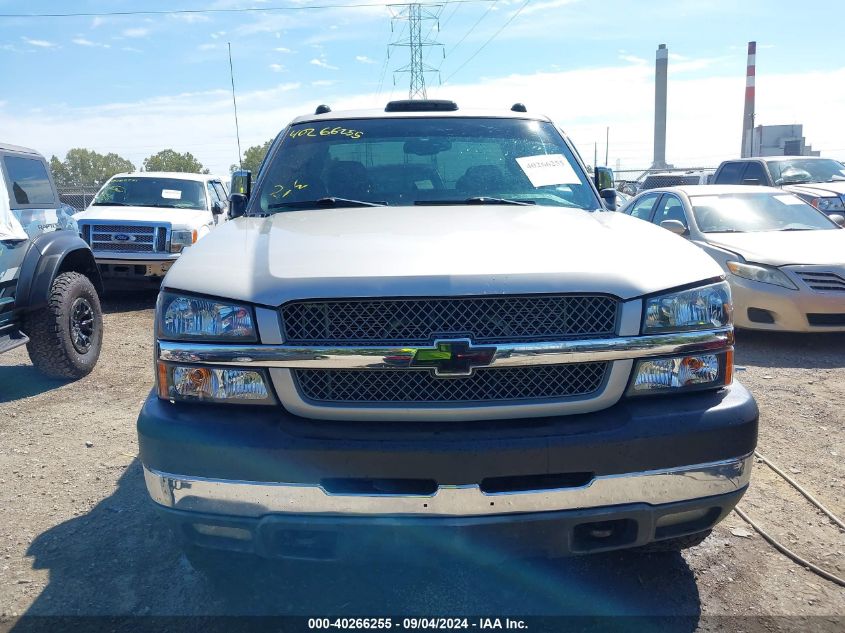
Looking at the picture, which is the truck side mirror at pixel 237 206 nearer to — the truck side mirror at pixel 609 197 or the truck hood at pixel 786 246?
the truck side mirror at pixel 609 197

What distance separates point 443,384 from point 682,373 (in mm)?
800

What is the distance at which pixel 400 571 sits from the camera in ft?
9.53

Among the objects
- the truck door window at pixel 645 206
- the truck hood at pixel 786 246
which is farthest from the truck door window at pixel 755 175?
the truck hood at pixel 786 246

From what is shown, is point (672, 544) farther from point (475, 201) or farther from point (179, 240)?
point (179, 240)

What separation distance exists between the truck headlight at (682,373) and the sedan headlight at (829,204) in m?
11.4

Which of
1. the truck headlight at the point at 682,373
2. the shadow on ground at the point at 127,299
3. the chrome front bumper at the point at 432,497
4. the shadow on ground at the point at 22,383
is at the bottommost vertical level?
the shadow on ground at the point at 127,299

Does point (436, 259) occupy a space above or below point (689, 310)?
above

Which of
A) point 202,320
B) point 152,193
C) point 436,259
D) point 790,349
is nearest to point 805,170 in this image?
point 790,349

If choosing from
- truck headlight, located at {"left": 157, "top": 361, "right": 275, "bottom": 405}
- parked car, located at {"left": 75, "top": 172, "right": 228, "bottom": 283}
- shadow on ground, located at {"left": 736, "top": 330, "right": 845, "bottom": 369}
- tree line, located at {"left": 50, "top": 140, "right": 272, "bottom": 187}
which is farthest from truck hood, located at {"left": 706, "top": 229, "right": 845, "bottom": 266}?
tree line, located at {"left": 50, "top": 140, "right": 272, "bottom": 187}

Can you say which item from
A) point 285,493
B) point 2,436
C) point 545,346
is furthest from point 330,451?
point 2,436

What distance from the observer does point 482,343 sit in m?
2.24

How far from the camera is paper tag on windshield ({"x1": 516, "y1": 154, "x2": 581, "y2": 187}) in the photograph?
3.65 metres

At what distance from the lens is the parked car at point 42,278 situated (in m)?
5.36

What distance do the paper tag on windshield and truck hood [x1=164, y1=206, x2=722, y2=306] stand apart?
66 centimetres
